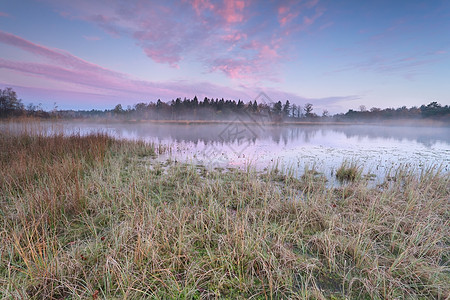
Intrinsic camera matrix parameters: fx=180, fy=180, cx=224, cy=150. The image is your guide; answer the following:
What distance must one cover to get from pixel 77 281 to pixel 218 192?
318 cm

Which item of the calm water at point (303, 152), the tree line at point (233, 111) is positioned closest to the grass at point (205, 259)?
the calm water at point (303, 152)

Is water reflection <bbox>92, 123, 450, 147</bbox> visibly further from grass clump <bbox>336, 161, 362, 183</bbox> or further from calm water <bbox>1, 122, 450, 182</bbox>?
grass clump <bbox>336, 161, 362, 183</bbox>

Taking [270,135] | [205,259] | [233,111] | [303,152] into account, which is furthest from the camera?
[233,111]

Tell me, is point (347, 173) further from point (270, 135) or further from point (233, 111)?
point (233, 111)

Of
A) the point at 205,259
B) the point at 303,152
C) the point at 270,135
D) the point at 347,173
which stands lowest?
the point at 205,259

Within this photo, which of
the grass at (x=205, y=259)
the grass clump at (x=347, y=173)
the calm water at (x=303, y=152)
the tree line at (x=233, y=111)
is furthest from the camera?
the tree line at (x=233, y=111)

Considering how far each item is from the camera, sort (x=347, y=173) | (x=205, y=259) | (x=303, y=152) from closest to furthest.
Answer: (x=205, y=259)
(x=347, y=173)
(x=303, y=152)

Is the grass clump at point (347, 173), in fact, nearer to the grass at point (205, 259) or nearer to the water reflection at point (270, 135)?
the grass at point (205, 259)

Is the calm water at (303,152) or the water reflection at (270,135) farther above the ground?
the water reflection at (270,135)

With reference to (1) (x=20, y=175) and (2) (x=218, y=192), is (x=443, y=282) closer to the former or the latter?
(2) (x=218, y=192)

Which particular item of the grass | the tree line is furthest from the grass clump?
the tree line

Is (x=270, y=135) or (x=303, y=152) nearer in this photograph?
(x=303, y=152)

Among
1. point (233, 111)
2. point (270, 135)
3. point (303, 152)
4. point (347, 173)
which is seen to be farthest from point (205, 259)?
point (233, 111)

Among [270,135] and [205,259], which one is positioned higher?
[270,135]
